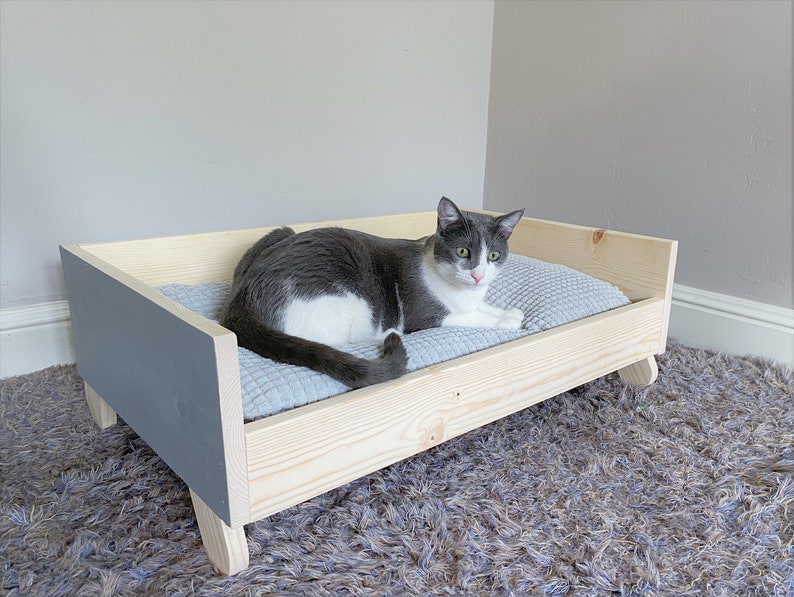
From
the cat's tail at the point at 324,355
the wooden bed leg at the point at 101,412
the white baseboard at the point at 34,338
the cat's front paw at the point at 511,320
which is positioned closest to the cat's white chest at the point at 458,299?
the cat's front paw at the point at 511,320

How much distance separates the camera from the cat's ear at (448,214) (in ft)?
3.36

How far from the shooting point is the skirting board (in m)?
1.39

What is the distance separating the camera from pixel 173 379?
74 cm

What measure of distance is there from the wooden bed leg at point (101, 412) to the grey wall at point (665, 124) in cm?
148

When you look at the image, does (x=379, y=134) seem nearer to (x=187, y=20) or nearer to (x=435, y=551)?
(x=187, y=20)

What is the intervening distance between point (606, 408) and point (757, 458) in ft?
0.94

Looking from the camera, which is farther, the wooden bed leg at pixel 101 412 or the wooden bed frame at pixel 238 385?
the wooden bed leg at pixel 101 412

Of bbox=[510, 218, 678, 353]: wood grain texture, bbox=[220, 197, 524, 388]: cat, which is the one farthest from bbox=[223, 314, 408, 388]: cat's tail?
bbox=[510, 218, 678, 353]: wood grain texture

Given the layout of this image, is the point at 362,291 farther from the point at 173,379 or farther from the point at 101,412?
the point at 101,412

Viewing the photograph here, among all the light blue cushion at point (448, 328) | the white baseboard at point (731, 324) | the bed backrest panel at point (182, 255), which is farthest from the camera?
the white baseboard at point (731, 324)

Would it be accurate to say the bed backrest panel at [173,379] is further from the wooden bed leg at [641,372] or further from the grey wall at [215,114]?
the wooden bed leg at [641,372]

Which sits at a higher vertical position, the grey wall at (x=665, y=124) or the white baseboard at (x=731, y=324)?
the grey wall at (x=665, y=124)

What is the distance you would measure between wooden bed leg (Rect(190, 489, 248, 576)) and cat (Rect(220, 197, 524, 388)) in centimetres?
24

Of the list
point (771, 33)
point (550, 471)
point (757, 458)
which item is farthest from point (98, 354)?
point (771, 33)
